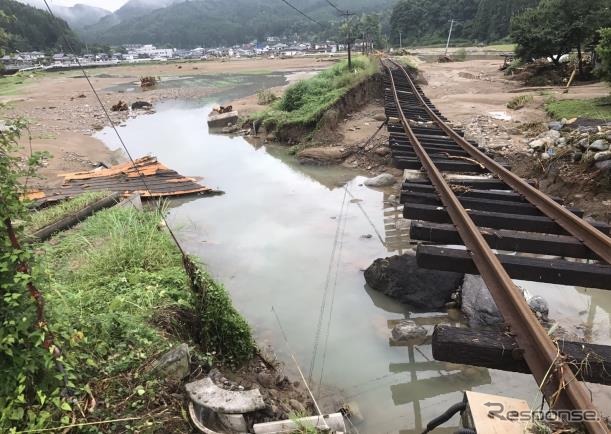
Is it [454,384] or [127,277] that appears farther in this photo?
[127,277]

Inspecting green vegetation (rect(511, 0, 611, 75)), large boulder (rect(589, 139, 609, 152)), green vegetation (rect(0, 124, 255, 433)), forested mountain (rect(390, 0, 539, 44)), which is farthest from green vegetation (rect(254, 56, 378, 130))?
forested mountain (rect(390, 0, 539, 44))

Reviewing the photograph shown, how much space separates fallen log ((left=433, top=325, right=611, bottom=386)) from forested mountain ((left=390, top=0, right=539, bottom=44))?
93.3 m

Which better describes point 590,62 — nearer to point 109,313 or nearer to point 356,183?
point 356,183

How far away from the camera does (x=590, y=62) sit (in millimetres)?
23500

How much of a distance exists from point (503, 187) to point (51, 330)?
6351 mm

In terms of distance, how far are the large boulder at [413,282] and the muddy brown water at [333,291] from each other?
155 millimetres

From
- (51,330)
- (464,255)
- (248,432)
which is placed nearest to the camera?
(51,330)

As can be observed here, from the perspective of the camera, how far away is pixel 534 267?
153 inches

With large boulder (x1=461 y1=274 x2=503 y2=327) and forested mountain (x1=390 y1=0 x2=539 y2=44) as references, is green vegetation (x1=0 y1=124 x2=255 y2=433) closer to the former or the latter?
large boulder (x1=461 y1=274 x2=503 y2=327)

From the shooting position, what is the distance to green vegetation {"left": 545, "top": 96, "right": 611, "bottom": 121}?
12.5 meters

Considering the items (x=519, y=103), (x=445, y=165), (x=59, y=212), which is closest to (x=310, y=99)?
(x=519, y=103)

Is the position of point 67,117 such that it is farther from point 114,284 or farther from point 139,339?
point 139,339

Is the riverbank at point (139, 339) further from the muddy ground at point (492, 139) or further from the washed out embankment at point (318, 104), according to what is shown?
the washed out embankment at point (318, 104)

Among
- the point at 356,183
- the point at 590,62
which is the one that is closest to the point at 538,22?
the point at 590,62
